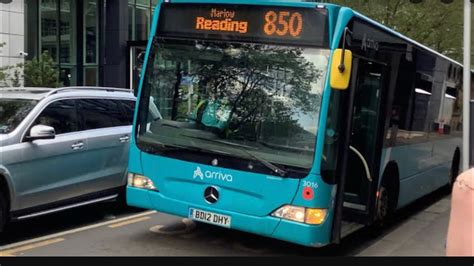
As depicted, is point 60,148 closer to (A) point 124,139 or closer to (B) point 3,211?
(B) point 3,211

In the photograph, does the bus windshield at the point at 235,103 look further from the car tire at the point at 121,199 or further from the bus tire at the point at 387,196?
the bus tire at the point at 387,196

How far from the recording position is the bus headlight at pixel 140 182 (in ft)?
21.6

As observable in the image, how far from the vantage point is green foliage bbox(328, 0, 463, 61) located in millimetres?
20156

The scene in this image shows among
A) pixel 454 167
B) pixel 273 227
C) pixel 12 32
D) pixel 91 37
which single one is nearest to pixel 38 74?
pixel 12 32

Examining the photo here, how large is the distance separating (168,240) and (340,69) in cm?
312

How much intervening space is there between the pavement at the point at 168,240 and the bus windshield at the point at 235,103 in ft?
4.11

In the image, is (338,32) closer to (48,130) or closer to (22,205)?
(48,130)

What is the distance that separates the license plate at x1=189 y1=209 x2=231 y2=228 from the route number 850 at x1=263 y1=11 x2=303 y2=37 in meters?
2.01

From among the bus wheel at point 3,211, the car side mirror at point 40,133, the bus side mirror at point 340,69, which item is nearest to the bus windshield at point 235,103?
the bus side mirror at point 340,69

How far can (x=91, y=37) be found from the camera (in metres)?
25.0

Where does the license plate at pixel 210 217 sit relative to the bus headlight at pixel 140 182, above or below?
below

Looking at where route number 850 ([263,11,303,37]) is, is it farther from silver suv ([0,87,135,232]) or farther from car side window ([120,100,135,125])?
car side window ([120,100,135,125])

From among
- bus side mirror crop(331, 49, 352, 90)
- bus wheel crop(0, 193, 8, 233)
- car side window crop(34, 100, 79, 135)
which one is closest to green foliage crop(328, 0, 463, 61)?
car side window crop(34, 100, 79, 135)

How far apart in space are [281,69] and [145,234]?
2.90m
